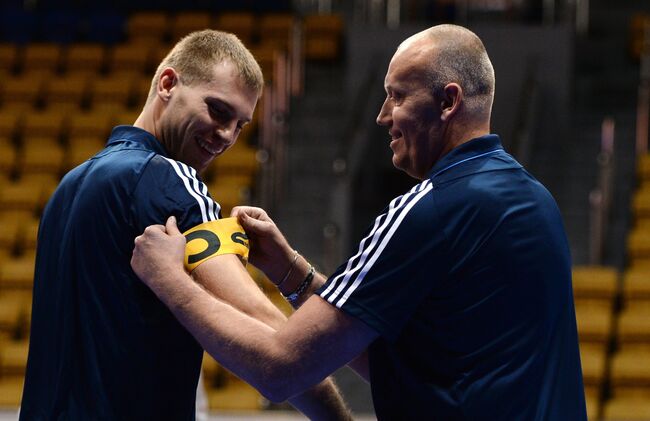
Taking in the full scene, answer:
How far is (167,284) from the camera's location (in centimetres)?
254

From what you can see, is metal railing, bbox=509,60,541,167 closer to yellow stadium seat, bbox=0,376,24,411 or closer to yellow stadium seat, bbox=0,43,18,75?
yellow stadium seat, bbox=0,376,24,411

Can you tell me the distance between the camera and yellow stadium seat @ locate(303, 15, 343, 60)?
40.2 feet

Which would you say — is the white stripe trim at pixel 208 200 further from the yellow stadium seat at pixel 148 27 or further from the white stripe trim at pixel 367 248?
the yellow stadium seat at pixel 148 27

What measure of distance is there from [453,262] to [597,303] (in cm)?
613

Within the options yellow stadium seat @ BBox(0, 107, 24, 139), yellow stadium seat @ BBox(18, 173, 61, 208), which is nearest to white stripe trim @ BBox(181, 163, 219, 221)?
yellow stadium seat @ BBox(18, 173, 61, 208)

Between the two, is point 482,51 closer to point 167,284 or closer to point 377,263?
point 377,263

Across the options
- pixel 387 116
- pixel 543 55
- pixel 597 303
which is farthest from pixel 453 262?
pixel 543 55

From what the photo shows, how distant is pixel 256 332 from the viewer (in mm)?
2584

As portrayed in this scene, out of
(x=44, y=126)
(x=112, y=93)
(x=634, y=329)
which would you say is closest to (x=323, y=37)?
(x=112, y=93)

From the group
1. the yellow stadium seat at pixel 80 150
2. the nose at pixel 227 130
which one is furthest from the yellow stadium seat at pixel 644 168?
the nose at pixel 227 130

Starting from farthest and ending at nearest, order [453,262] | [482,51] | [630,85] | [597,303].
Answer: [630,85] → [597,303] → [482,51] → [453,262]

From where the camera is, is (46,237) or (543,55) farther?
(543,55)

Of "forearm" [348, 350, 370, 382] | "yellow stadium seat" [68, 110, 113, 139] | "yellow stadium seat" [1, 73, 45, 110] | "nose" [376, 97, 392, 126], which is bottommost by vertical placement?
"yellow stadium seat" [68, 110, 113, 139]

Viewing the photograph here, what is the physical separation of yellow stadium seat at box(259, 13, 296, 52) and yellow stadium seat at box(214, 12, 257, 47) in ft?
0.35
